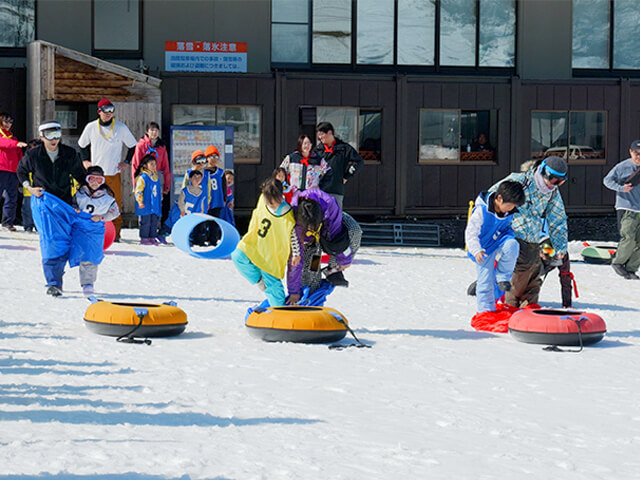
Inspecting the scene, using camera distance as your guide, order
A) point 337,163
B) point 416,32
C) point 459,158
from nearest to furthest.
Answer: point 337,163
point 459,158
point 416,32

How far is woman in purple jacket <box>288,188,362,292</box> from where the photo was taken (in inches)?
354

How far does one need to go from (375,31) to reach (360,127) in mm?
2088

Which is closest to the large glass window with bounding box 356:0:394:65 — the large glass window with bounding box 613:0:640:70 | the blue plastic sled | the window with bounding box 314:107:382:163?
the window with bounding box 314:107:382:163

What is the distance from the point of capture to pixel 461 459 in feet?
17.5

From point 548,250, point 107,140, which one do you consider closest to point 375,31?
point 107,140

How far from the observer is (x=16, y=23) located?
22641 millimetres

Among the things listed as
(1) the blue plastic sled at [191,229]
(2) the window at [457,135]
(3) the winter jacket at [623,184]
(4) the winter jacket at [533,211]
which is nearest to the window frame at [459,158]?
(2) the window at [457,135]

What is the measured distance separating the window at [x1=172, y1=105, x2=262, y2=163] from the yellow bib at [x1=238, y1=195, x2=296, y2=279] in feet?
45.0

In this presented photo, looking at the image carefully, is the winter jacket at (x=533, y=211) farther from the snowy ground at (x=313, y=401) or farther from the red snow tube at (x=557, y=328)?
the red snow tube at (x=557, y=328)

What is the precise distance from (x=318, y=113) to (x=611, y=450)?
703 inches

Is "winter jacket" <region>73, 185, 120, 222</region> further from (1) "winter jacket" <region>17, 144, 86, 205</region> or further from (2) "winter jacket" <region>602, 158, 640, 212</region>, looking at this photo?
(2) "winter jacket" <region>602, 158, 640, 212</region>

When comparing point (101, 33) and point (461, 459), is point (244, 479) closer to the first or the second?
point (461, 459)

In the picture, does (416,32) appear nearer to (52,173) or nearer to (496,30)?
(496,30)

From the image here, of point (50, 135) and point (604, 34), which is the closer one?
point (50, 135)
